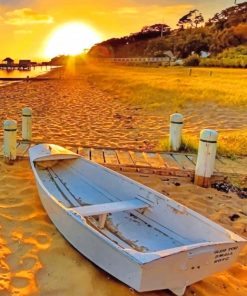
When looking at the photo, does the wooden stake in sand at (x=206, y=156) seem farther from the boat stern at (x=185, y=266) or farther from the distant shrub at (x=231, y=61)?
the distant shrub at (x=231, y=61)

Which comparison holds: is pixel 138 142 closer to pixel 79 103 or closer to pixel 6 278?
pixel 6 278

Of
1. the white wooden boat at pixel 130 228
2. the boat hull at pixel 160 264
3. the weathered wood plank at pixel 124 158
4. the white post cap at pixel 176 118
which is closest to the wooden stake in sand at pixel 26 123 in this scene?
the weathered wood plank at pixel 124 158

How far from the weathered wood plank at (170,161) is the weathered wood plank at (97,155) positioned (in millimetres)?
1029

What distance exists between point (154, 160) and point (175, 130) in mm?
809

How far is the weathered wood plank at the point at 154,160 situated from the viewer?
231 inches

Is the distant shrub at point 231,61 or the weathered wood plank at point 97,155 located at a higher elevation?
the distant shrub at point 231,61

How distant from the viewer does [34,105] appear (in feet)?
46.8

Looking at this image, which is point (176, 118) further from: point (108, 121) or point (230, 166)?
point (108, 121)

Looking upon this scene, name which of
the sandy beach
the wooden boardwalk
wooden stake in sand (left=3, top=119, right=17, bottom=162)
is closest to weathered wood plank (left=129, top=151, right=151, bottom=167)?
the wooden boardwalk

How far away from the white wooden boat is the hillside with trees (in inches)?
1384

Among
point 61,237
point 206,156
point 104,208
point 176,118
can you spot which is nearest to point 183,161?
point 176,118

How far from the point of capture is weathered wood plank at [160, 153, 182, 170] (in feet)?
19.2

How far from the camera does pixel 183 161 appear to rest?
20.2 ft

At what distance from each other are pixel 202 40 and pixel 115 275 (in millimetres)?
62496
